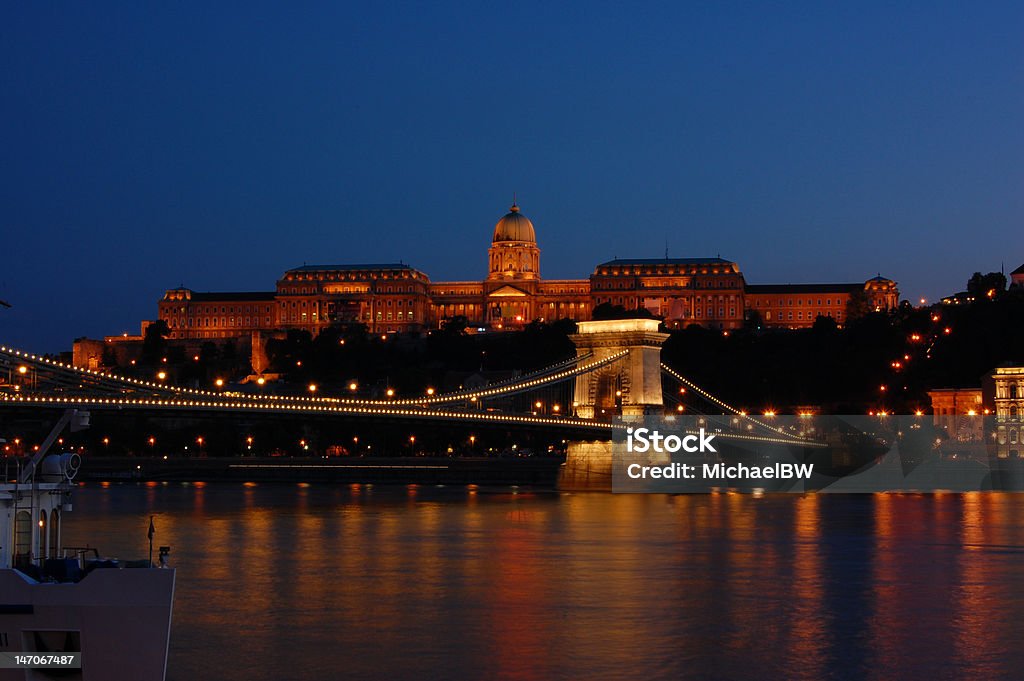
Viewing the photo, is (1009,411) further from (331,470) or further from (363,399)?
(363,399)

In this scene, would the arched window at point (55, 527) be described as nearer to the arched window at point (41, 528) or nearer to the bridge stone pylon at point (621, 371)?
the arched window at point (41, 528)

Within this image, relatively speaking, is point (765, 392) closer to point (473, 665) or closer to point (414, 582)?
point (414, 582)

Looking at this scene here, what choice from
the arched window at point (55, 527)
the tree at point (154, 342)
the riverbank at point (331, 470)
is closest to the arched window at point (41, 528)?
the arched window at point (55, 527)

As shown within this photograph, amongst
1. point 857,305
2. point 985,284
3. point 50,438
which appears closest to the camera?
point 50,438

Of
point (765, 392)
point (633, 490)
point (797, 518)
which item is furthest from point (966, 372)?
point (797, 518)

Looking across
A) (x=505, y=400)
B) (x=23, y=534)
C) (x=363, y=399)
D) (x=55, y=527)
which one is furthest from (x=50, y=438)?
(x=505, y=400)

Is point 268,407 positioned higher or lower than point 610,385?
lower
